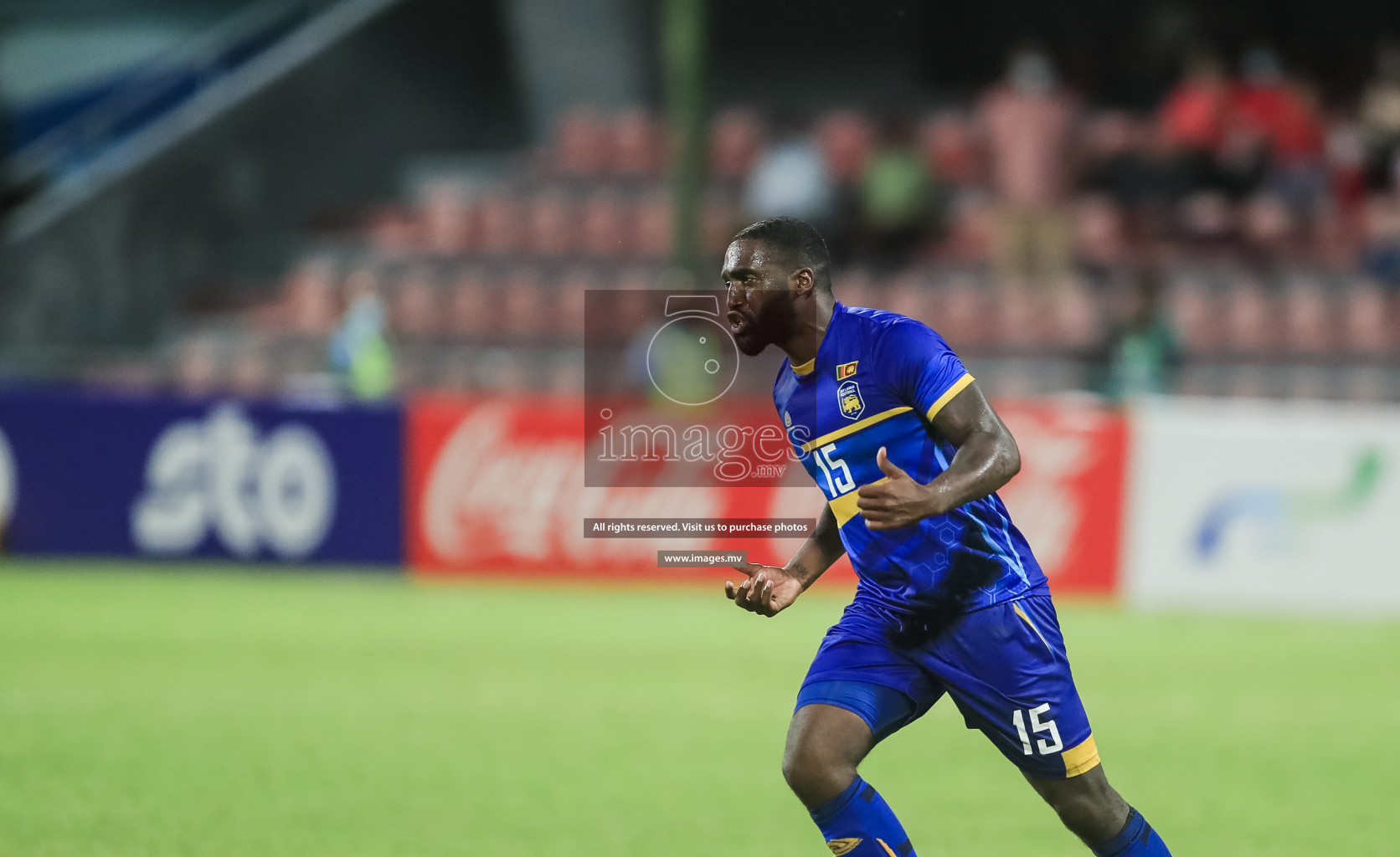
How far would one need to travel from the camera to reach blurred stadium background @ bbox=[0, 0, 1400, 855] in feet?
23.8

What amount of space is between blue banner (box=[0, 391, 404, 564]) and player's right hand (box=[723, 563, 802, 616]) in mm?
9326

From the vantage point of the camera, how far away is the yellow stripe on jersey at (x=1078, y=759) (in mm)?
4223

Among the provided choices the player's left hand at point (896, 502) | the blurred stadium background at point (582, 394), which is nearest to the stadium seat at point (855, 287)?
the blurred stadium background at point (582, 394)

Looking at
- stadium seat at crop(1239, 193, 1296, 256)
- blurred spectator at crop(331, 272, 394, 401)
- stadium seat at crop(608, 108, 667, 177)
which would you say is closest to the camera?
blurred spectator at crop(331, 272, 394, 401)

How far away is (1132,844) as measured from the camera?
170 inches

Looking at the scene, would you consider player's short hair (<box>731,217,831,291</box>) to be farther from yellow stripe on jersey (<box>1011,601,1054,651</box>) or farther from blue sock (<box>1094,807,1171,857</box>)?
blue sock (<box>1094,807,1171,857</box>)

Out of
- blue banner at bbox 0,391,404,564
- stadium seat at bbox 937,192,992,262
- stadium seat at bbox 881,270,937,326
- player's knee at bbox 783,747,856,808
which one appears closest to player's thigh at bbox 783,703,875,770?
player's knee at bbox 783,747,856,808

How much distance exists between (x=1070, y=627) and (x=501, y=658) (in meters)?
4.09

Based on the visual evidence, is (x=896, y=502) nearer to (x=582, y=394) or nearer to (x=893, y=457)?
(x=893, y=457)

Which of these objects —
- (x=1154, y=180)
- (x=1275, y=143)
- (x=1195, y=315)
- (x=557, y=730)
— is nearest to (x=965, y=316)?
(x=1195, y=315)

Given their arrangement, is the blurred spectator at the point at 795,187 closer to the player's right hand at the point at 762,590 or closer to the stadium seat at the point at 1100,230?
the stadium seat at the point at 1100,230

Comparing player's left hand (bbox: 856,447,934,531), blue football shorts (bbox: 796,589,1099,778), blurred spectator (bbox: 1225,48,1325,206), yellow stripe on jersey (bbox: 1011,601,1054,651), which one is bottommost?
blue football shorts (bbox: 796,589,1099,778)

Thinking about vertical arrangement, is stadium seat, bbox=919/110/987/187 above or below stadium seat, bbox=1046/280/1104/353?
above

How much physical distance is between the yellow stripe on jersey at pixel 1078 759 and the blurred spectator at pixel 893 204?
12981 millimetres
